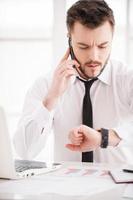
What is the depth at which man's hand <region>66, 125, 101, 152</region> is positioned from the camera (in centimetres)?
168

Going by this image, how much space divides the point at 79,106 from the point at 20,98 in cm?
134

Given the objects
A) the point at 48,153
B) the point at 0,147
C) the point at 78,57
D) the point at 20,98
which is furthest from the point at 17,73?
the point at 0,147

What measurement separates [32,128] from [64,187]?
0.72 metres

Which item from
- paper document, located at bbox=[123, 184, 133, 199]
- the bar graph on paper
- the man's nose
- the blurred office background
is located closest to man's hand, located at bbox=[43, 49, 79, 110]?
the man's nose

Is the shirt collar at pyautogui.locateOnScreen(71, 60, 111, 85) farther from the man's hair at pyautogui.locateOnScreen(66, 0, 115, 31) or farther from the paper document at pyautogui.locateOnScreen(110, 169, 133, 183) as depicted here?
the paper document at pyautogui.locateOnScreen(110, 169, 133, 183)

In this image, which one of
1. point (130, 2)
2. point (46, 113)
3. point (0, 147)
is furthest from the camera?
point (130, 2)

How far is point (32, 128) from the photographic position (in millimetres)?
2006

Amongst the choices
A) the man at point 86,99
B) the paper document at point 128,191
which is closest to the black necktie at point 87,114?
the man at point 86,99

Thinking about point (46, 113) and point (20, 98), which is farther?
point (20, 98)

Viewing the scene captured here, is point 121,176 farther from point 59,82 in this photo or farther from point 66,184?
point 59,82

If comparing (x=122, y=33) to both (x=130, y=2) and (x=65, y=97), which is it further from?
(x=65, y=97)

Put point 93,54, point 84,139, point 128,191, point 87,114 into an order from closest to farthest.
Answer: point 128,191
point 84,139
point 93,54
point 87,114

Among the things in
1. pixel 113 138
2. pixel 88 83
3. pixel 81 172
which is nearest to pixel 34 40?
pixel 88 83

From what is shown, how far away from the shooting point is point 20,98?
135 inches
